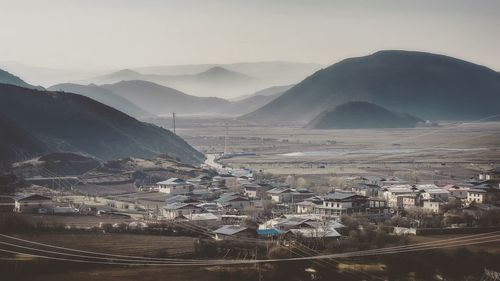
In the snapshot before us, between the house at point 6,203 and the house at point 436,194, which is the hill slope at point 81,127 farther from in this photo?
the house at point 436,194

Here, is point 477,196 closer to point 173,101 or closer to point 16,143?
point 16,143

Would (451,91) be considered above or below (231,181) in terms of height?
above

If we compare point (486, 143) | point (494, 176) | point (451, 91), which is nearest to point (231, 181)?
point (494, 176)

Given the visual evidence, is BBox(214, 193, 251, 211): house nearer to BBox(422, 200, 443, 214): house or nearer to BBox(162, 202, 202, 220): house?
BBox(162, 202, 202, 220): house

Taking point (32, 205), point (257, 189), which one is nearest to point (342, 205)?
point (257, 189)

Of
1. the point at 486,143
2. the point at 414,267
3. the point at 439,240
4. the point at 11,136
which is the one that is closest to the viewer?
the point at 414,267

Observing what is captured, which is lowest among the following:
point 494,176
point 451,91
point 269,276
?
point 269,276

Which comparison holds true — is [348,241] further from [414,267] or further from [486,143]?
[486,143]
